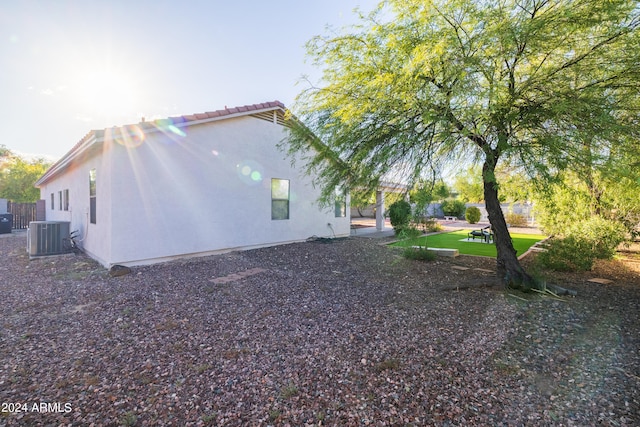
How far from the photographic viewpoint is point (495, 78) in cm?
452

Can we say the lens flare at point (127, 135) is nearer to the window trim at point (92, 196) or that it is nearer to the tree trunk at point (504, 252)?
the window trim at point (92, 196)

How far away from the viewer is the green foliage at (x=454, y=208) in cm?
2884

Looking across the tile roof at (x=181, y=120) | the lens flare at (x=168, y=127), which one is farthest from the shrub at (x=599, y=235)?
the lens flare at (x=168, y=127)

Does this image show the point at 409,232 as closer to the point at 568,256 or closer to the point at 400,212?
the point at 400,212

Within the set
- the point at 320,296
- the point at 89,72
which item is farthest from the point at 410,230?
the point at 89,72

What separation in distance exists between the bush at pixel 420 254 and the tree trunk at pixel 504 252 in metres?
2.40

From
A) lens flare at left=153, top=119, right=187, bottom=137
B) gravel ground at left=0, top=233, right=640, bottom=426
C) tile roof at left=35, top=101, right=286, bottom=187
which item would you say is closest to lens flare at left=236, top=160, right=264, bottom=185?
tile roof at left=35, top=101, right=286, bottom=187

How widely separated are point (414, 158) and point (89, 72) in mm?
9191

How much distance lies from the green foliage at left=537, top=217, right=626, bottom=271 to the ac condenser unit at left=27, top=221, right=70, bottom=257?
46.9 ft

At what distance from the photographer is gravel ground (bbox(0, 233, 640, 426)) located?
7.51ft

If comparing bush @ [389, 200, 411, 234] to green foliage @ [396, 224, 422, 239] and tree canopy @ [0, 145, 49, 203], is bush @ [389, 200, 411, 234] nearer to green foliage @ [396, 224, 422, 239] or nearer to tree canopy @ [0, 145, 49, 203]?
green foliage @ [396, 224, 422, 239]

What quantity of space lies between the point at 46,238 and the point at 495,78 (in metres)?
12.0

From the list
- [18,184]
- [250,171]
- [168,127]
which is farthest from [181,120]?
[18,184]

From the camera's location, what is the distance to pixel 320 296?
5.21 metres
